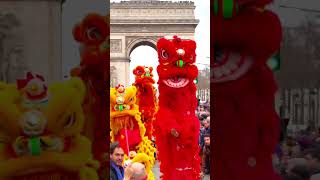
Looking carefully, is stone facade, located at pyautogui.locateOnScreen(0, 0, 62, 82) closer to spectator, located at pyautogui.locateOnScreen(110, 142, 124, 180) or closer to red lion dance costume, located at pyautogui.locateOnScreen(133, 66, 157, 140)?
spectator, located at pyautogui.locateOnScreen(110, 142, 124, 180)

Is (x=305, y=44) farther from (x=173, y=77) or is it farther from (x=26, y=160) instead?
(x=173, y=77)

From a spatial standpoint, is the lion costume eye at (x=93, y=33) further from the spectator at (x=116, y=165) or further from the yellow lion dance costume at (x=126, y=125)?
the yellow lion dance costume at (x=126, y=125)

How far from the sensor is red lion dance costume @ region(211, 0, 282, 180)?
2.41 metres

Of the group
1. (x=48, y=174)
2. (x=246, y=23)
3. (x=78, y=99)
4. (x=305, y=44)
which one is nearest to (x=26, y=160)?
(x=48, y=174)

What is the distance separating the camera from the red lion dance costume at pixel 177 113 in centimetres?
625

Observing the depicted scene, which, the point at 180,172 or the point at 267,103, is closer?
the point at 267,103

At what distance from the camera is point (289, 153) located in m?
2.44

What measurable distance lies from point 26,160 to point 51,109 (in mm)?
266

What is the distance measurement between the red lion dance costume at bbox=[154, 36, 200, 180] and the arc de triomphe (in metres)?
17.0

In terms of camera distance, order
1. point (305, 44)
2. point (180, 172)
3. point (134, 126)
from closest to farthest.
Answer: point (305, 44) → point (180, 172) → point (134, 126)

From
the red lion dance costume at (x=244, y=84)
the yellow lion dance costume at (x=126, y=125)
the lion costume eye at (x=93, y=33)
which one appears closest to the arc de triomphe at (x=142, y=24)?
the yellow lion dance costume at (x=126, y=125)

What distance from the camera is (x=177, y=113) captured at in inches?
250

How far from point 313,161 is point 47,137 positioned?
1252 millimetres

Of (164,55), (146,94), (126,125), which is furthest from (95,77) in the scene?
(146,94)
